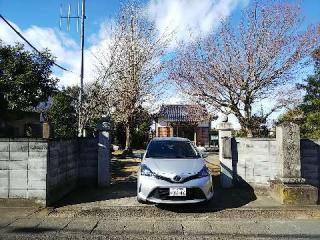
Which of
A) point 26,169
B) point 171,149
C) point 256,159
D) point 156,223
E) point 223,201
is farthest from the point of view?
point 256,159

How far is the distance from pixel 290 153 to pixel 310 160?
1.23 meters

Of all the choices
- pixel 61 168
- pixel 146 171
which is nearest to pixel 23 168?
pixel 61 168

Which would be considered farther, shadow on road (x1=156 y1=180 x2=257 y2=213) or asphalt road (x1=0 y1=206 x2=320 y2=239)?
shadow on road (x1=156 y1=180 x2=257 y2=213)

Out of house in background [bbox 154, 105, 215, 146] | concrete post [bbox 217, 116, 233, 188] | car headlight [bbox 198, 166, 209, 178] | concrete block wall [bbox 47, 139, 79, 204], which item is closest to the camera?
car headlight [bbox 198, 166, 209, 178]

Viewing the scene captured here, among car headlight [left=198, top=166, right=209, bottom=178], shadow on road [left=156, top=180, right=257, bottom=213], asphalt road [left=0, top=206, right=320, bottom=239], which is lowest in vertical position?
asphalt road [left=0, top=206, right=320, bottom=239]

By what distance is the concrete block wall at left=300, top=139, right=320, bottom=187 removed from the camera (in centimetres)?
924

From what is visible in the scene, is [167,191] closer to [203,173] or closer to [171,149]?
[203,173]

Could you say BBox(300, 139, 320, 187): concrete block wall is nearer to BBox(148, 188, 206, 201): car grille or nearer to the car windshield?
the car windshield

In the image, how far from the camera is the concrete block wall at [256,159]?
9484mm

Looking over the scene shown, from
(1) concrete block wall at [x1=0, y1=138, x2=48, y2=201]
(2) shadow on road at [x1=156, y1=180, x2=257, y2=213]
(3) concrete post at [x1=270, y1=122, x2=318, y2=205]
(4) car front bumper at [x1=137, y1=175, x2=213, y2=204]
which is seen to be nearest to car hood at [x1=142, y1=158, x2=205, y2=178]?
(4) car front bumper at [x1=137, y1=175, x2=213, y2=204]

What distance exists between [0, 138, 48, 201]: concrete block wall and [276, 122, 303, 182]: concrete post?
17.2ft

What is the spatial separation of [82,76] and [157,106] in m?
8.31

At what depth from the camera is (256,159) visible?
9.66m

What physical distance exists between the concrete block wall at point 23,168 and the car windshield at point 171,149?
2373mm
